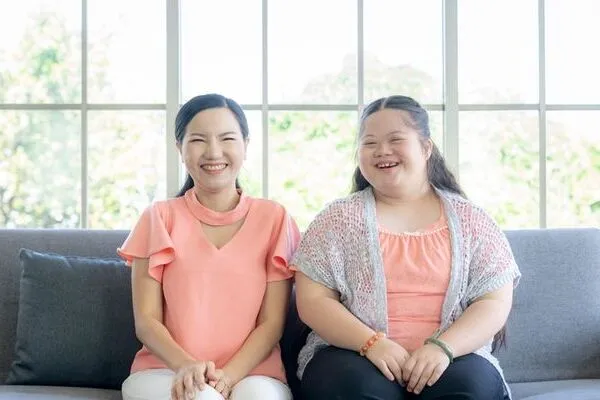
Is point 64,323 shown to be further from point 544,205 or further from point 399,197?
point 544,205

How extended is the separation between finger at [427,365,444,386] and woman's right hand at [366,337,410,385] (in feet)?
0.23

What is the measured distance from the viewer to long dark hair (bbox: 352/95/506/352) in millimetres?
2166

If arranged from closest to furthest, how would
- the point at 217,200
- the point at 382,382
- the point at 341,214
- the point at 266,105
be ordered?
the point at 382,382
the point at 341,214
the point at 217,200
the point at 266,105

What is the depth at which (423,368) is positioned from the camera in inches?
71.6

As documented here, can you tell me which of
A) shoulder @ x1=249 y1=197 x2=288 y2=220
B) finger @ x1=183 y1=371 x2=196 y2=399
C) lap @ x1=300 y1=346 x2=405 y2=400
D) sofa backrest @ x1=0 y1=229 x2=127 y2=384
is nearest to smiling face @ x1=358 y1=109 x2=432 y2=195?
shoulder @ x1=249 y1=197 x2=288 y2=220

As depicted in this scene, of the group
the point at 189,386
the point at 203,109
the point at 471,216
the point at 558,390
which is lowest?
the point at 558,390

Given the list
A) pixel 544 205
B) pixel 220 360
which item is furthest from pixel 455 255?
pixel 544 205

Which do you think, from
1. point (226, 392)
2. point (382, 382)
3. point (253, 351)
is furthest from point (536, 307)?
point (226, 392)

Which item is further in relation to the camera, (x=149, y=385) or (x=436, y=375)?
(x=149, y=385)

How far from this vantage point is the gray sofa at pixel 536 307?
2342mm

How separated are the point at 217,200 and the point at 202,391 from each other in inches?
23.0

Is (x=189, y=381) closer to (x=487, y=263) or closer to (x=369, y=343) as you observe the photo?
(x=369, y=343)

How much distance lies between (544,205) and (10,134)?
82.8 inches

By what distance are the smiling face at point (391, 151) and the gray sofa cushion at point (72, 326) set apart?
78 cm
